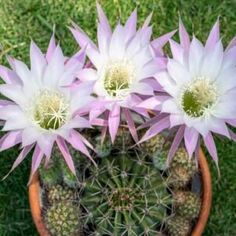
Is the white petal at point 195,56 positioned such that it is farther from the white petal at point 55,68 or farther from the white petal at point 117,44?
the white petal at point 55,68

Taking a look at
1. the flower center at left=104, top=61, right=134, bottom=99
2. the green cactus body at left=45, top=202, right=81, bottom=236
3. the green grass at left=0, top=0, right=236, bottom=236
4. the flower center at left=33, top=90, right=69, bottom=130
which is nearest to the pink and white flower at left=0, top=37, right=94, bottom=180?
the flower center at left=33, top=90, right=69, bottom=130

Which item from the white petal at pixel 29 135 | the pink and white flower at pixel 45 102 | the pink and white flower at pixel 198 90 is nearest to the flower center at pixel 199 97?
the pink and white flower at pixel 198 90

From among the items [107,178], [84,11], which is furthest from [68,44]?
[107,178]

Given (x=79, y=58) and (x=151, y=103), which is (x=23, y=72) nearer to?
(x=79, y=58)

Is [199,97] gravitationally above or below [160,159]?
above

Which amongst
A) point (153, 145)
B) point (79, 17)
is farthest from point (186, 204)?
point (79, 17)

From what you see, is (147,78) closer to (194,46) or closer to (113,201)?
(194,46)
